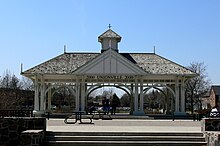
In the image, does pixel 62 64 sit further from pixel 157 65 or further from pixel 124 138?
pixel 124 138

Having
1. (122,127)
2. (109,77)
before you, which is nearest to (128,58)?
(109,77)

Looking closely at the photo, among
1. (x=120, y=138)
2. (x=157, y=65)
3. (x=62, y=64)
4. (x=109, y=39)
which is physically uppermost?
(x=109, y=39)

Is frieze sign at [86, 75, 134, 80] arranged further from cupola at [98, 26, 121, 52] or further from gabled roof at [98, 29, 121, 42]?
gabled roof at [98, 29, 121, 42]

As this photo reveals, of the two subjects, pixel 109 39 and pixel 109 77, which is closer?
pixel 109 77

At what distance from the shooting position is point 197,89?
59250mm

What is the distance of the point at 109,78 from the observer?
37.1 m

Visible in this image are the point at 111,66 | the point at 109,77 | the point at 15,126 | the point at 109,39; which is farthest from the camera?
the point at 109,39

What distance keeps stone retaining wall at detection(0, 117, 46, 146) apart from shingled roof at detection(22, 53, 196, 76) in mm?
20872

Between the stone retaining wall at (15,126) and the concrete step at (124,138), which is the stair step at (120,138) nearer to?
the concrete step at (124,138)

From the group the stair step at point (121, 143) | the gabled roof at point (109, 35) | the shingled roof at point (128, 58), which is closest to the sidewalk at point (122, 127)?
the stair step at point (121, 143)

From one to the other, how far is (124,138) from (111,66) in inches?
845

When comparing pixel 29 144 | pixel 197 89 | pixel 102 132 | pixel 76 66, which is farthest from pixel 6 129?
pixel 197 89

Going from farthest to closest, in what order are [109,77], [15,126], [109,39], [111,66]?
[109,39], [109,77], [111,66], [15,126]

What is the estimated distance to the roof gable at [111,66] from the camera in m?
36.6
